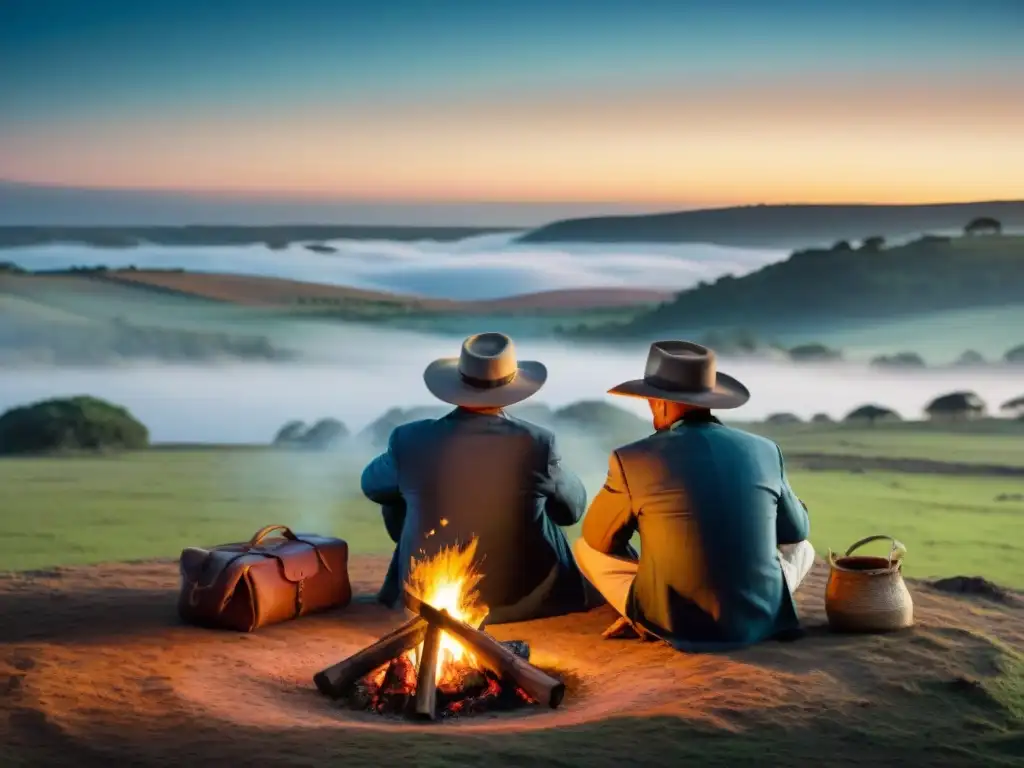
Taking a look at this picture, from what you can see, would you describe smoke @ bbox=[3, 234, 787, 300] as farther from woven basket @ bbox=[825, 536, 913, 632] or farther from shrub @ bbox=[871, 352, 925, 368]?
woven basket @ bbox=[825, 536, 913, 632]

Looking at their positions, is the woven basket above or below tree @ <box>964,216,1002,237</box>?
below

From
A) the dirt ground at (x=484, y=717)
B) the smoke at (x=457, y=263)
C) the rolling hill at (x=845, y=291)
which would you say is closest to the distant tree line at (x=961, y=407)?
the rolling hill at (x=845, y=291)

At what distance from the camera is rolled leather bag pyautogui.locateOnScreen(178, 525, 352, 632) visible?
19.1ft

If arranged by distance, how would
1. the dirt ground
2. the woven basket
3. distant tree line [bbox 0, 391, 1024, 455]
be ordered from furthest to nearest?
1. distant tree line [bbox 0, 391, 1024, 455]
2. the woven basket
3. the dirt ground

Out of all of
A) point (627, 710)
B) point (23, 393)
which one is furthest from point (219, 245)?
point (627, 710)

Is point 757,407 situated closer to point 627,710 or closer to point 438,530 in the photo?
point 438,530

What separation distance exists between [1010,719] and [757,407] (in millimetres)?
9858

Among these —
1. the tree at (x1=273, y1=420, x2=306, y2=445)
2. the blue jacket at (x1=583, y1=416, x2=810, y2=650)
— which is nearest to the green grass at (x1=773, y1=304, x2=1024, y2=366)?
the tree at (x1=273, y1=420, x2=306, y2=445)

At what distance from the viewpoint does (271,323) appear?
1499 cm

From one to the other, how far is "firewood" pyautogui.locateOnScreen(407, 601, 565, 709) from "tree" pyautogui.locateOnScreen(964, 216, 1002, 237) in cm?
1014

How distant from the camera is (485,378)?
595 centimetres

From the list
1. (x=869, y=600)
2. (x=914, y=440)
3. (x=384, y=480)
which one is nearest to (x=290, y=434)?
(x=914, y=440)

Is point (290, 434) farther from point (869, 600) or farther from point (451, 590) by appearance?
point (869, 600)

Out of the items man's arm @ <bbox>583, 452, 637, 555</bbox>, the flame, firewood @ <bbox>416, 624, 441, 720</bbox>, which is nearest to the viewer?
firewood @ <bbox>416, 624, 441, 720</bbox>
